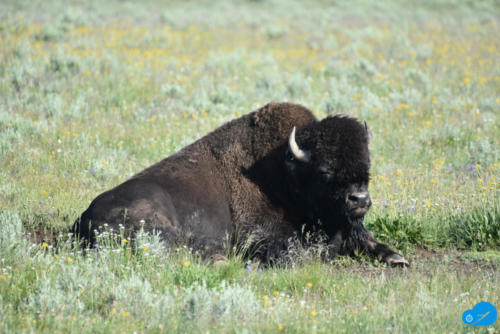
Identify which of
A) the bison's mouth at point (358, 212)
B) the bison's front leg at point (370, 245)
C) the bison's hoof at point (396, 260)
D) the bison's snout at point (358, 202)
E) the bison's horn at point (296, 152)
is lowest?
the bison's hoof at point (396, 260)

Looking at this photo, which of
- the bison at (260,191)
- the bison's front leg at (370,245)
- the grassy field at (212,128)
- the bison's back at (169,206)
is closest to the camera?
the grassy field at (212,128)

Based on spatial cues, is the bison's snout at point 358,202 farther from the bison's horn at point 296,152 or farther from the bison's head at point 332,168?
the bison's horn at point 296,152

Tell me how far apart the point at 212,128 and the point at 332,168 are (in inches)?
169

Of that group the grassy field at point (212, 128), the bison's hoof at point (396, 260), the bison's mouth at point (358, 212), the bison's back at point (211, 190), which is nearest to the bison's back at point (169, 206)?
the bison's back at point (211, 190)

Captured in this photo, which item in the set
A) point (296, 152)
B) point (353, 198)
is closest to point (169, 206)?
point (296, 152)

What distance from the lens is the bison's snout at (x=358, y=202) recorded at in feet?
16.1

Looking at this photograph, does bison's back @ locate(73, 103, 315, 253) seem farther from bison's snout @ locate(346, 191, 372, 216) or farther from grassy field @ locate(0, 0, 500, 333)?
bison's snout @ locate(346, 191, 372, 216)

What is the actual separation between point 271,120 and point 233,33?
42.6ft

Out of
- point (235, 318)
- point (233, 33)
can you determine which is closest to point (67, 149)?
point (235, 318)

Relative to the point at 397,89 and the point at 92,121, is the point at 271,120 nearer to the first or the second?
the point at 92,121

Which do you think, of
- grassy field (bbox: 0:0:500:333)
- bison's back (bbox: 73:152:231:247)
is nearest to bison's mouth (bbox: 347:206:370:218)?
grassy field (bbox: 0:0:500:333)

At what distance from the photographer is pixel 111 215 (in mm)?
4652

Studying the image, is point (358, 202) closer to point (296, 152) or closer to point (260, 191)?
point (296, 152)

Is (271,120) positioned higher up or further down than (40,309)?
higher up
